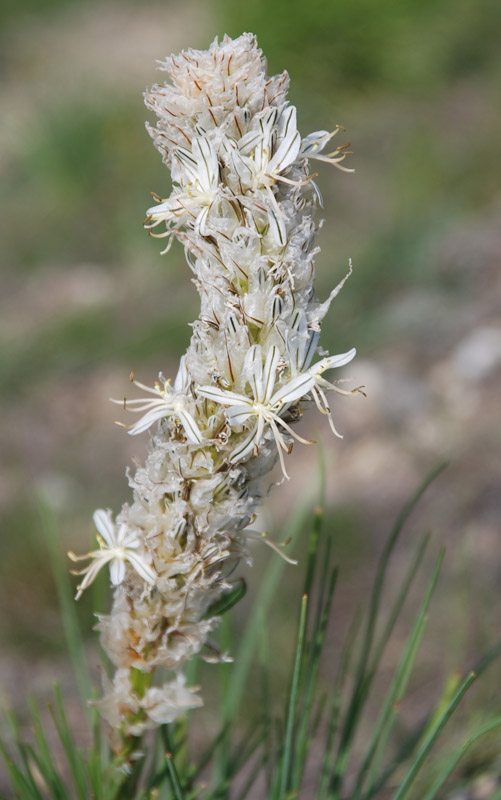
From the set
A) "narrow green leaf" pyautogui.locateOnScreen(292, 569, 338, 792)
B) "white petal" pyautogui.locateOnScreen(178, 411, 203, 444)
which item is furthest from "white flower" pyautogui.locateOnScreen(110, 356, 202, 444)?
"narrow green leaf" pyautogui.locateOnScreen(292, 569, 338, 792)

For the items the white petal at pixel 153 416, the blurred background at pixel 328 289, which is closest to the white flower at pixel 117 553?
the white petal at pixel 153 416

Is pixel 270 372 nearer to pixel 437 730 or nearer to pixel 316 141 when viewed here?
pixel 316 141

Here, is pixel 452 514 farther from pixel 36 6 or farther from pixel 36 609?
pixel 36 6

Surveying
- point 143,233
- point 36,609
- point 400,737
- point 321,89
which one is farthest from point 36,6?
point 400,737

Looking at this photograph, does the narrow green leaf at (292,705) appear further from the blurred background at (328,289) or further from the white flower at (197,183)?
the blurred background at (328,289)

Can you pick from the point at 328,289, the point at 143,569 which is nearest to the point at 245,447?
the point at 143,569
